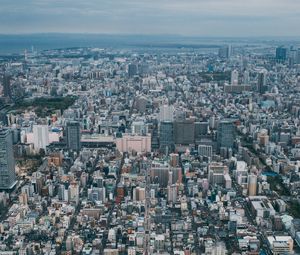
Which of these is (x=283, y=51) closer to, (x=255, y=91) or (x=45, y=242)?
(x=255, y=91)

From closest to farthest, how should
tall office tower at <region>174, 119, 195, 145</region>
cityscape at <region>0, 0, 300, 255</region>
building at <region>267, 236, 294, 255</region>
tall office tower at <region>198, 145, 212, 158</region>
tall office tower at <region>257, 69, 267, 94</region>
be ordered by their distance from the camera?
building at <region>267, 236, 294, 255</region> → cityscape at <region>0, 0, 300, 255</region> → tall office tower at <region>198, 145, 212, 158</region> → tall office tower at <region>174, 119, 195, 145</region> → tall office tower at <region>257, 69, 267, 94</region>

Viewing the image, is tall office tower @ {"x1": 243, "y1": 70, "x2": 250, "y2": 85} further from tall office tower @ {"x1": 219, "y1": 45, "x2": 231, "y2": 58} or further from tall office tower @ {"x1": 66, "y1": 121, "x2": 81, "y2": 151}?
tall office tower @ {"x1": 66, "y1": 121, "x2": 81, "y2": 151}

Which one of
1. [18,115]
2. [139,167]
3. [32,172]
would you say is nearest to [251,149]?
[139,167]

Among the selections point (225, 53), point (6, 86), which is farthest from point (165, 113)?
point (225, 53)

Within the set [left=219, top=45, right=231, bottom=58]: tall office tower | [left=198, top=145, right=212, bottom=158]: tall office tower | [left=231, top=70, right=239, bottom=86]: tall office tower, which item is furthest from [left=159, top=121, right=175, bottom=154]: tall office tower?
[left=219, top=45, right=231, bottom=58]: tall office tower

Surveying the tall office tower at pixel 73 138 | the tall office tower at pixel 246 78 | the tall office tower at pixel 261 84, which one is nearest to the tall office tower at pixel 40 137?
the tall office tower at pixel 73 138

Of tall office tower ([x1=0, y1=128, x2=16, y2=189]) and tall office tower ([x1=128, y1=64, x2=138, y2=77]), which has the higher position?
tall office tower ([x1=128, y1=64, x2=138, y2=77])
